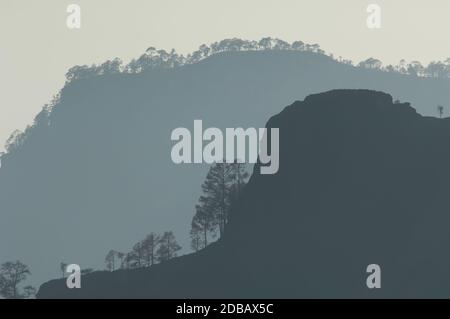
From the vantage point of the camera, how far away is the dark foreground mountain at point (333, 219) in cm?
11869

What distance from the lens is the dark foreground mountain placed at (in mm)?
118688

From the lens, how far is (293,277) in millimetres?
121375

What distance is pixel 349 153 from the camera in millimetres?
129625

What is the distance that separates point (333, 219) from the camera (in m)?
125

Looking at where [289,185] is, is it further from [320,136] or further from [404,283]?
[404,283]
